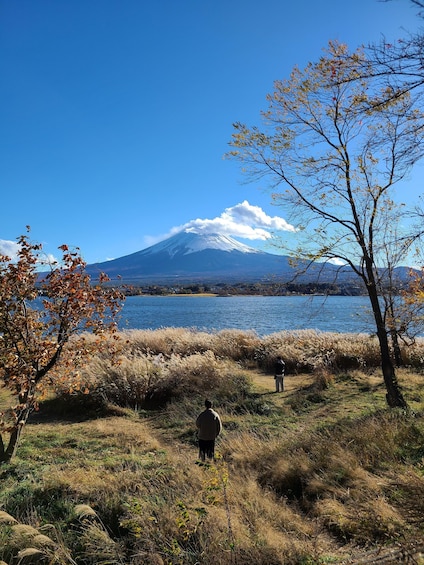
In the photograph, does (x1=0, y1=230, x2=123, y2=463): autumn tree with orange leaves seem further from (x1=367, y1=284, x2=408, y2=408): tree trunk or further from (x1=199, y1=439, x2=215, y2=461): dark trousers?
(x1=367, y1=284, x2=408, y2=408): tree trunk

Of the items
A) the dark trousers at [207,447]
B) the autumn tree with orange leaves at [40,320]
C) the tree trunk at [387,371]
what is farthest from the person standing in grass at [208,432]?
the tree trunk at [387,371]

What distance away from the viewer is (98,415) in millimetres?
11695

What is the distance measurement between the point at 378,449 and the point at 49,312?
628 centimetres

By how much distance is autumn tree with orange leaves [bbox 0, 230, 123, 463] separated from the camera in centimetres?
692

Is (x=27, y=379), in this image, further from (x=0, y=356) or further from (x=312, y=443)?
(x=312, y=443)

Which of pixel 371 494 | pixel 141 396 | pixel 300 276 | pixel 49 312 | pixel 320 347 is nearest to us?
pixel 371 494

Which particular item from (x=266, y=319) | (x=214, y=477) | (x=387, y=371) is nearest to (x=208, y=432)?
(x=214, y=477)

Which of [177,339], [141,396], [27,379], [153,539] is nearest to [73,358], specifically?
[27,379]

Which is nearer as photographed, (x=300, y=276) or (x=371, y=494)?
(x=371, y=494)

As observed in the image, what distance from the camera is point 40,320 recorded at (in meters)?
7.55

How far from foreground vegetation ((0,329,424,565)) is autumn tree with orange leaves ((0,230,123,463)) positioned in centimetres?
73

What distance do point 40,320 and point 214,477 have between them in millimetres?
4541

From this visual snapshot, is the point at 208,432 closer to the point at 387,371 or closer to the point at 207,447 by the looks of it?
the point at 207,447

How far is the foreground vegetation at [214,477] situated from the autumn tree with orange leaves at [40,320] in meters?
0.73
